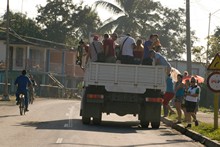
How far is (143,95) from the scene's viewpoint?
21.2 m

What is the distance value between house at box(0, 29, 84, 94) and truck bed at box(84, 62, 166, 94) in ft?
142

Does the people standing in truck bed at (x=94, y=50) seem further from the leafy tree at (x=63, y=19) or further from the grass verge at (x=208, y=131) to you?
the leafy tree at (x=63, y=19)

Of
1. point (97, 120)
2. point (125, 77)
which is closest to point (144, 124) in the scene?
point (97, 120)

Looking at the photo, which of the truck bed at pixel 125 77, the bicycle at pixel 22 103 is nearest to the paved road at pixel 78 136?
the truck bed at pixel 125 77

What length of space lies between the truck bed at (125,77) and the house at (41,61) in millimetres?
43374

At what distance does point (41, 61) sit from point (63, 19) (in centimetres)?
1462

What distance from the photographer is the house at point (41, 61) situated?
216 ft

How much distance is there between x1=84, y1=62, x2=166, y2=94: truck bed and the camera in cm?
2077

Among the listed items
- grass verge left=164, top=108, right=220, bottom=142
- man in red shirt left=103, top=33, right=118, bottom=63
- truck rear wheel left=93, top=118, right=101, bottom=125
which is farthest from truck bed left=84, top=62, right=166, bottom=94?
grass verge left=164, top=108, right=220, bottom=142

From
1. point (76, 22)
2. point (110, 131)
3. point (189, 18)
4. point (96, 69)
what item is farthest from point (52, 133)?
point (76, 22)

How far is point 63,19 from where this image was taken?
8225 centimetres

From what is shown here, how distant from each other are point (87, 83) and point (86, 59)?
144 cm

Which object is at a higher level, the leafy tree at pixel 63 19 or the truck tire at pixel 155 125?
the leafy tree at pixel 63 19

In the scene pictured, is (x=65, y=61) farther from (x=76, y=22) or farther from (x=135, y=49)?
(x=135, y=49)
